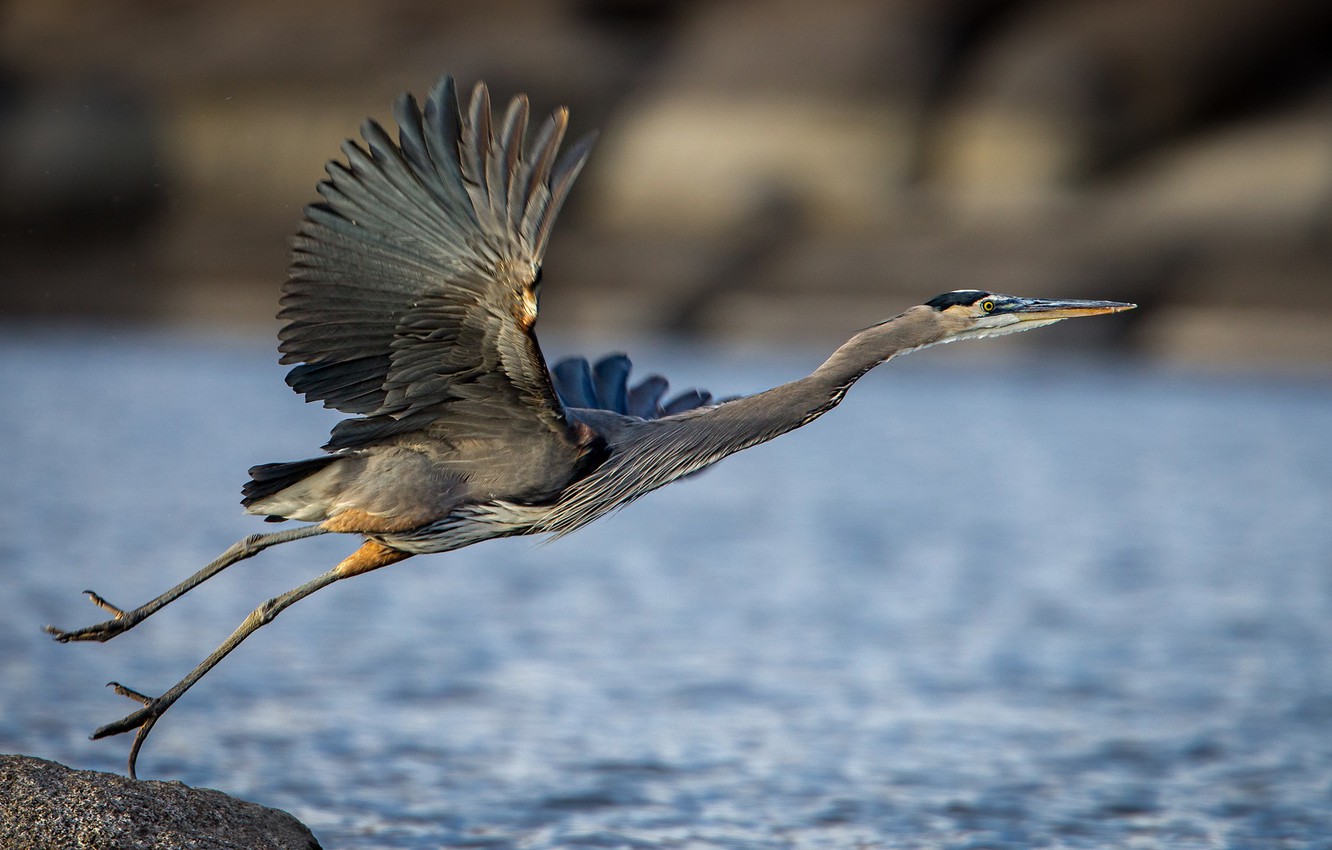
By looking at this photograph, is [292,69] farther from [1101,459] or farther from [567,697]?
[567,697]

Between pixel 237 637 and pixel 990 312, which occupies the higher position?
pixel 990 312

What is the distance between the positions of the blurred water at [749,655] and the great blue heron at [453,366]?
1.39 meters

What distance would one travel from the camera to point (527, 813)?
653 centimetres

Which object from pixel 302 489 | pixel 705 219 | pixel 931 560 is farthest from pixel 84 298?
pixel 302 489

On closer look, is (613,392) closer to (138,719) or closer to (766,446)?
(138,719)

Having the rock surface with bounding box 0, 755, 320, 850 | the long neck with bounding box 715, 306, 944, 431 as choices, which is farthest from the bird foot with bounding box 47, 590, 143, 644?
the long neck with bounding box 715, 306, 944, 431

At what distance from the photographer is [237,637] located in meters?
5.48

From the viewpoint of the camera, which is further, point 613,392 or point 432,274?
point 613,392

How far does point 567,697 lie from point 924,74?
952 inches

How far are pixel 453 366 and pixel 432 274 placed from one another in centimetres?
35

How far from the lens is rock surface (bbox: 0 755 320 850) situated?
4691mm

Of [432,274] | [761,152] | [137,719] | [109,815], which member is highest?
[761,152]

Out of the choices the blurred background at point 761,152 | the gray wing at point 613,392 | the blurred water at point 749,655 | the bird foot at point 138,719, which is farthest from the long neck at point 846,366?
the blurred background at point 761,152

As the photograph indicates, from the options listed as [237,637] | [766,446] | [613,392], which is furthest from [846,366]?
[766,446]
